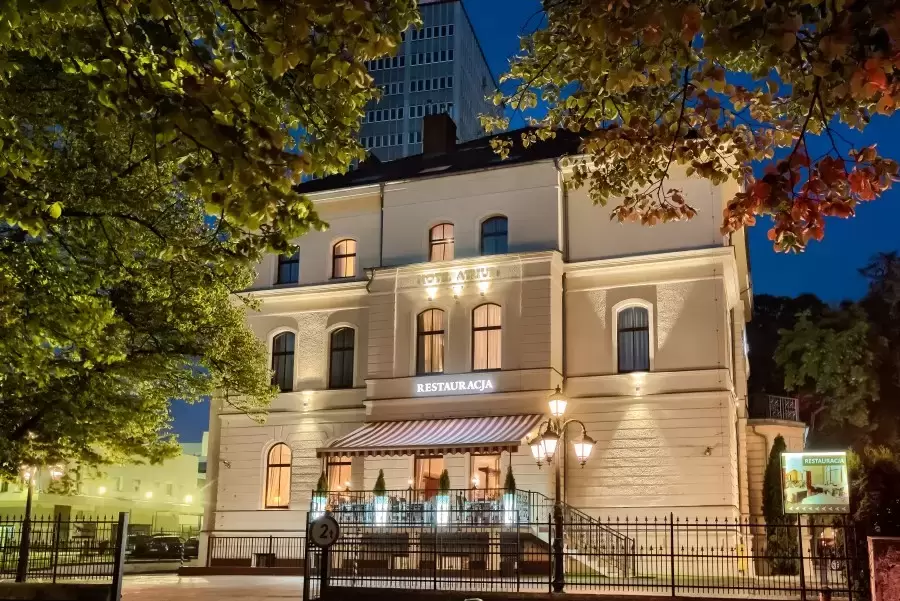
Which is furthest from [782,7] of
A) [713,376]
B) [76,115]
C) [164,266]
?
[713,376]

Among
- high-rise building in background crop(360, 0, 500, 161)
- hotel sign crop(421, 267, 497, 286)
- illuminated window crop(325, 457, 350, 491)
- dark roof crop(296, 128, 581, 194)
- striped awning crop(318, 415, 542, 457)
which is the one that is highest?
high-rise building in background crop(360, 0, 500, 161)

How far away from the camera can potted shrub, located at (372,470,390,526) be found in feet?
80.6

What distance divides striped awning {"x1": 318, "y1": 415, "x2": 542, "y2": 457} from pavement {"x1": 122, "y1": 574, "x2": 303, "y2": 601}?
3804 mm

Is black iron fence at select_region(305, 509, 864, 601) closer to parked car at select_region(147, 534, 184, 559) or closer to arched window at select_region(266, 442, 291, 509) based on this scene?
arched window at select_region(266, 442, 291, 509)

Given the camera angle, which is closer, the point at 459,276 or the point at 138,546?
the point at 459,276

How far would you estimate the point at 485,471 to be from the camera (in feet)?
86.7

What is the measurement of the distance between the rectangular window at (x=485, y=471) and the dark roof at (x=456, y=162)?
336 inches

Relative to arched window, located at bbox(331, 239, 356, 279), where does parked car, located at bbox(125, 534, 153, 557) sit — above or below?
below

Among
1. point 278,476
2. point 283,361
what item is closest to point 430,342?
point 283,361

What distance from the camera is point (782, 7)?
6.05m

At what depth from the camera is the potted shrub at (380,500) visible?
24578 mm

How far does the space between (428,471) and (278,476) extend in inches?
212

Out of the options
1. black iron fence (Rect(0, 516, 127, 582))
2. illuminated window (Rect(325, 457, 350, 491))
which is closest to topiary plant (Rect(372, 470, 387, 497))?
illuminated window (Rect(325, 457, 350, 491))

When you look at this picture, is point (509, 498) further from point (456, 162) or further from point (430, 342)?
point (456, 162)
